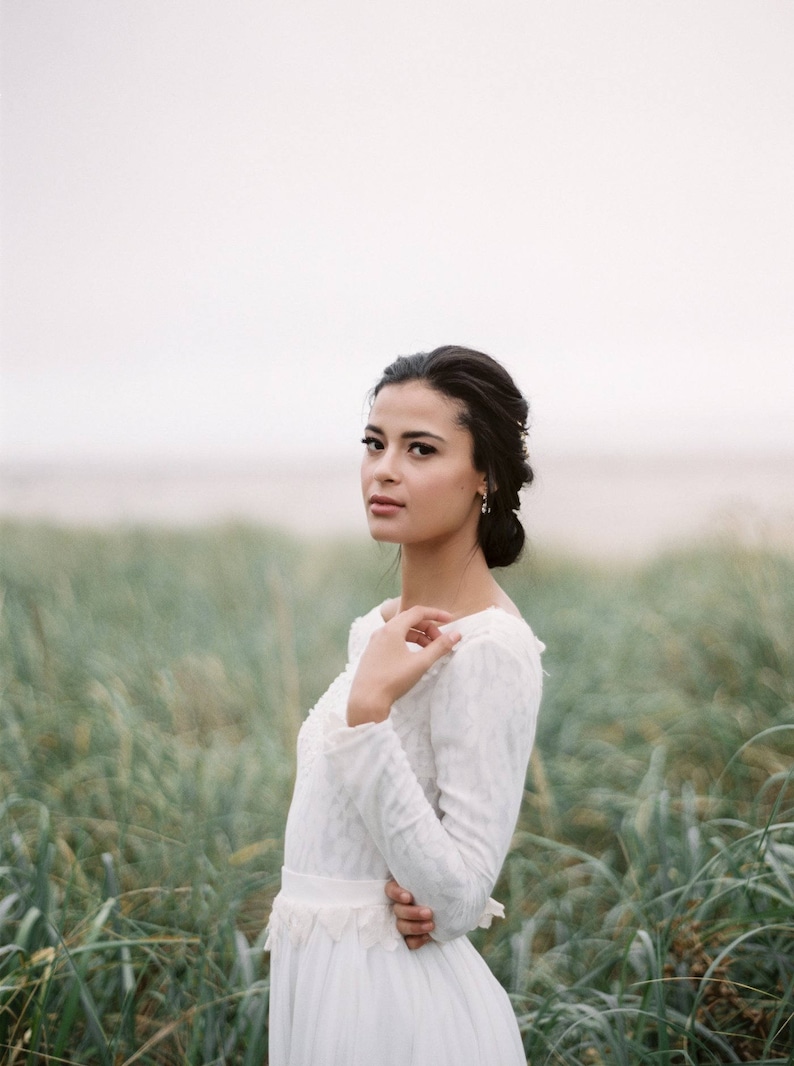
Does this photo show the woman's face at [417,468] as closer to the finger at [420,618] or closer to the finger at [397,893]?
the finger at [420,618]

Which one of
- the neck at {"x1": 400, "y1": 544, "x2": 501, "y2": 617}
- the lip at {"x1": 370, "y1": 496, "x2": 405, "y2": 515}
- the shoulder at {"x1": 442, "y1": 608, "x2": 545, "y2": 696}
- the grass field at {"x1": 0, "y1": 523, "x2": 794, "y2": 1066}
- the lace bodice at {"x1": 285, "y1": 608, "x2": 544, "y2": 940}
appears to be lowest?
the grass field at {"x1": 0, "y1": 523, "x2": 794, "y2": 1066}

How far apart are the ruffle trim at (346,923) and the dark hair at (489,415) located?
1.80ft

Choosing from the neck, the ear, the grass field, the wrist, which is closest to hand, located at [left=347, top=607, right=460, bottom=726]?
the wrist

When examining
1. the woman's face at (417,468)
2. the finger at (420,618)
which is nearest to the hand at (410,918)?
the finger at (420,618)

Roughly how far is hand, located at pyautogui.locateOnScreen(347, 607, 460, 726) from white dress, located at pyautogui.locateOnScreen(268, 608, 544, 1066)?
0.02 meters

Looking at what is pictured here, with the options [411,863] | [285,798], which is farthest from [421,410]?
[285,798]

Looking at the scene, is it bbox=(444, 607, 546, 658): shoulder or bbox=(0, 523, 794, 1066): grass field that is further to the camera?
bbox=(0, 523, 794, 1066): grass field

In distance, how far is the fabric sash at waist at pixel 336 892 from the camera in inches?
53.5

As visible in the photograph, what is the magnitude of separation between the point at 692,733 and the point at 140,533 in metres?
2.78

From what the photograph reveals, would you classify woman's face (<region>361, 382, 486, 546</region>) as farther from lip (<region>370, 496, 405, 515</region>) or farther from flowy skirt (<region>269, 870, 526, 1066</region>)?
flowy skirt (<region>269, 870, 526, 1066</region>)

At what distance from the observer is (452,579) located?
147 centimetres

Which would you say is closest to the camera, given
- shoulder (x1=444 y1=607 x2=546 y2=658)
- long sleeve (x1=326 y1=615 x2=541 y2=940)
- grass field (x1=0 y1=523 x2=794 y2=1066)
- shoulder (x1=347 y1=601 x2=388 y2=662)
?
long sleeve (x1=326 y1=615 x2=541 y2=940)

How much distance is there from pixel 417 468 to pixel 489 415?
0.15 m

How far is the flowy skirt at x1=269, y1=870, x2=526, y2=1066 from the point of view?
51.6 inches
